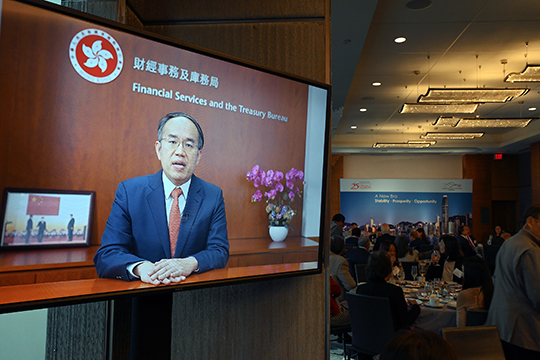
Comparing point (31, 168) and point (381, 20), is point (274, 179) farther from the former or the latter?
point (381, 20)

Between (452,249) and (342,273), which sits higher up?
(452,249)

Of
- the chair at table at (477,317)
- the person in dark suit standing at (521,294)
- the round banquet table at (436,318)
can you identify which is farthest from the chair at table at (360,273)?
the person in dark suit standing at (521,294)

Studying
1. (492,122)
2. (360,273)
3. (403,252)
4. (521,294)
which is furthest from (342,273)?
(492,122)

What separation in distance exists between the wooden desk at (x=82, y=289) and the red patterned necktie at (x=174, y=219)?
178mm

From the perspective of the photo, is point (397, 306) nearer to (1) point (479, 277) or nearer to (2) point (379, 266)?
(2) point (379, 266)

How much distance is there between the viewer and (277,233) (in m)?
2.23

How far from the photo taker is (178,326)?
8.67 feet

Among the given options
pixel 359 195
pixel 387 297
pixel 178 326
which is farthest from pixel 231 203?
pixel 359 195

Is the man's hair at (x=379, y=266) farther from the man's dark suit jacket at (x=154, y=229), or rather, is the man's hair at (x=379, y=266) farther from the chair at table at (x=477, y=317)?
the man's dark suit jacket at (x=154, y=229)

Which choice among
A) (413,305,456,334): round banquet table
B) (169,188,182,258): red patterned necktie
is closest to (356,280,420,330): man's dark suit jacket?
(413,305,456,334): round banquet table

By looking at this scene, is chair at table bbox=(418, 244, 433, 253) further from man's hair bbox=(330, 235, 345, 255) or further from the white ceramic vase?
the white ceramic vase

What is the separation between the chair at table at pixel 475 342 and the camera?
2635 millimetres

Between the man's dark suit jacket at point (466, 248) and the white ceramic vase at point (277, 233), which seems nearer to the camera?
the white ceramic vase at point (277, 233)

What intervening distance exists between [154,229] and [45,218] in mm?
445
